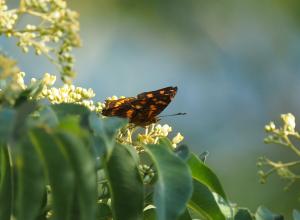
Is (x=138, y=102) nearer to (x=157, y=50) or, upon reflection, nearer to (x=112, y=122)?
(x=112, y=122)

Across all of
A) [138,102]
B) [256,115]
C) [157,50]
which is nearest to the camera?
[138,102]

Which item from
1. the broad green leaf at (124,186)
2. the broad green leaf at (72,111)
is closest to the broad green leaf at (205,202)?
the broad green leaf at (124,186)

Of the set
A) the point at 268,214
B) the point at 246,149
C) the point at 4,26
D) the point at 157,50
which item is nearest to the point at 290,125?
the point at 268,214

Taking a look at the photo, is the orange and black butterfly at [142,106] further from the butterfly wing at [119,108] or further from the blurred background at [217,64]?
the blurred background at [217,64]

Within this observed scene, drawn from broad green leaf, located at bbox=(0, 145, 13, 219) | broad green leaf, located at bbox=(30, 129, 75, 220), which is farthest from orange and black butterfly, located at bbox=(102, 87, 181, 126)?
broad green leaf, located at bbox=(30, 129, 75, 220)

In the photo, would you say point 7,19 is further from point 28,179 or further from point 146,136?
point 146,136

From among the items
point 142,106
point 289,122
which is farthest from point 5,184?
point 142,106

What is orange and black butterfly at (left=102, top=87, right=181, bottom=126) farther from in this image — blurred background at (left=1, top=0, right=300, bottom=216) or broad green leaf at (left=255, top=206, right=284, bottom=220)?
blurred background at (left=1, top=0, right=300, bottom=216)
